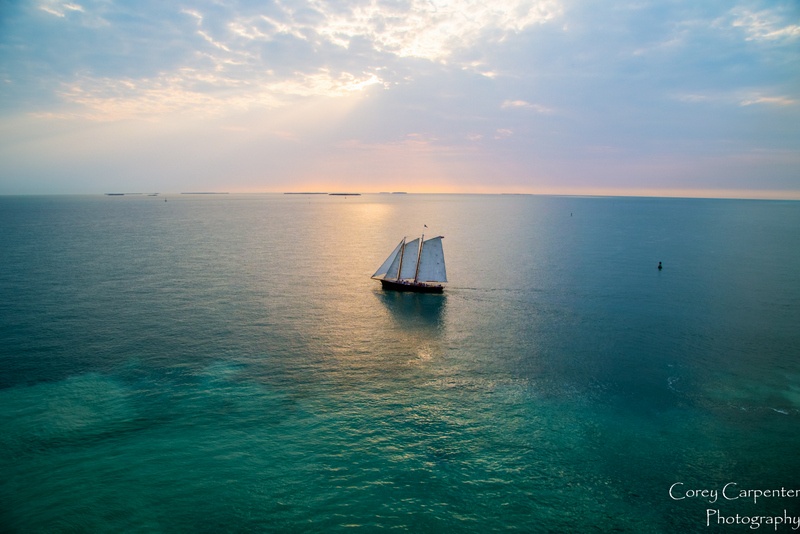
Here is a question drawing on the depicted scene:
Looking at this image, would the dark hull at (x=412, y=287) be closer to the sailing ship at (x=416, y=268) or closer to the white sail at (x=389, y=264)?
the sailing ship at (x=416, y=268)

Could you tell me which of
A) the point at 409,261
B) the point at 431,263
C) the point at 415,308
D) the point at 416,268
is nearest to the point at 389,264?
the point at 409,261

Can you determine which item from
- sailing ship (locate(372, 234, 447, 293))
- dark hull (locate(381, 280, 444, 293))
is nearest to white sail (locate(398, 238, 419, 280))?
sailing ship (locate(372, 234, 447, 293))

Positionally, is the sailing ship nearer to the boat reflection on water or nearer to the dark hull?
the dark hull

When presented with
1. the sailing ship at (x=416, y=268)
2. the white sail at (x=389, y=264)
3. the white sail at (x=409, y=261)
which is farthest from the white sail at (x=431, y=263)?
the white sail at (x=389, y=264)

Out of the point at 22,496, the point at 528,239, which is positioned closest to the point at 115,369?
the point at 22,496

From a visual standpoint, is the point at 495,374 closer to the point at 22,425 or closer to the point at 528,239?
the point at 22,425
